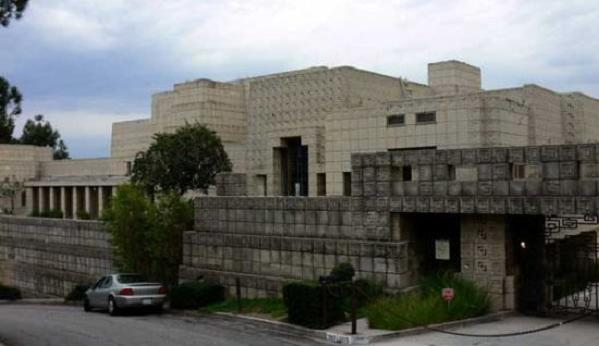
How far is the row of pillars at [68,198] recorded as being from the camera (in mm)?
58406

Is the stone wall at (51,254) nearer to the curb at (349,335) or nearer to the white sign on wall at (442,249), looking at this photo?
the curb at (349,335)

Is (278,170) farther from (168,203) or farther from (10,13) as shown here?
(10,13)

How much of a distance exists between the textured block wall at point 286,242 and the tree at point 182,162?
12.7 m

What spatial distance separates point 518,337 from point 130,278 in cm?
1178

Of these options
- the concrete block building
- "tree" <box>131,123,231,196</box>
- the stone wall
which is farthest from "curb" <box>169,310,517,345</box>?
"tree" <box>131,123,231,196</box>

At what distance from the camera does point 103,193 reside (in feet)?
188

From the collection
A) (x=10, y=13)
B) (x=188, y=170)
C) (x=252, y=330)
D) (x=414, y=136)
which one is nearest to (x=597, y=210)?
(x=252, y=330)

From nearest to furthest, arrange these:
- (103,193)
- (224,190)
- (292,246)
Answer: (292,246) < (224,190) < (103,193)

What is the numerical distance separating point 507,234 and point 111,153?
47.9m

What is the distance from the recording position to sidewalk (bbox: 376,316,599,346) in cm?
1309

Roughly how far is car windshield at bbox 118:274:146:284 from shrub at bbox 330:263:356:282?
7.13 metres

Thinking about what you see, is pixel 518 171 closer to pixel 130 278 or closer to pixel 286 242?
pixel 286 242

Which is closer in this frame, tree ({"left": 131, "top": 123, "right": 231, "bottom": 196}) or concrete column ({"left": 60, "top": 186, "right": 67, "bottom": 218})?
tree ({"left": 131, "top": 123, "right": 231, "bottom": 196})

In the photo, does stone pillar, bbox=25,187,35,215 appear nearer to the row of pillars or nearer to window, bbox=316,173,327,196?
the row of pillars
